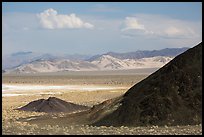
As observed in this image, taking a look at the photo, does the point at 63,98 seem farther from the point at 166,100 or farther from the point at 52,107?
the point at 166,100

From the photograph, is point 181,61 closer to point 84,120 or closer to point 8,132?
point 84,120

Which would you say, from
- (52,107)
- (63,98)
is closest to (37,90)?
(63,98)

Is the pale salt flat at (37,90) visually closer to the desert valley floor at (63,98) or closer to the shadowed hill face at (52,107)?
the desert valley floor at (63,98)

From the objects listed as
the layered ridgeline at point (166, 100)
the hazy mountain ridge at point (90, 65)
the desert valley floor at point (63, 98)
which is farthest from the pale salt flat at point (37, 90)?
the hazy mountain ridge at point (90, 65)

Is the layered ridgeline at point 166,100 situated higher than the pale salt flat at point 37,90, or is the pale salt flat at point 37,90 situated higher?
the layered ridgeline at point 166,100

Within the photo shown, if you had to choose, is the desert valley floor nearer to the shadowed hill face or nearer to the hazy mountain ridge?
the shadowed hill face

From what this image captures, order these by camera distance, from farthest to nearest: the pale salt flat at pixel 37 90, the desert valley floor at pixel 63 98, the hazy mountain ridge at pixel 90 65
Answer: the hazy mountain ridge at pixel 90 65
the pale salt flat at pixel 37 90
the desert valley floor at pixel 63 98

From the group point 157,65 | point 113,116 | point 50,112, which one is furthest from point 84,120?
point 157,65

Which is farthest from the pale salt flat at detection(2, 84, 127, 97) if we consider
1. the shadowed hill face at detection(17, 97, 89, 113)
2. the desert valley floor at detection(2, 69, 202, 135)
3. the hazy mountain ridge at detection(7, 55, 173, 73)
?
the hazy mountain ridge at detection(7, 55, 173, 73)

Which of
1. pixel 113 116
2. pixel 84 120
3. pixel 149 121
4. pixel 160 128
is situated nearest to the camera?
pixel 160 128
